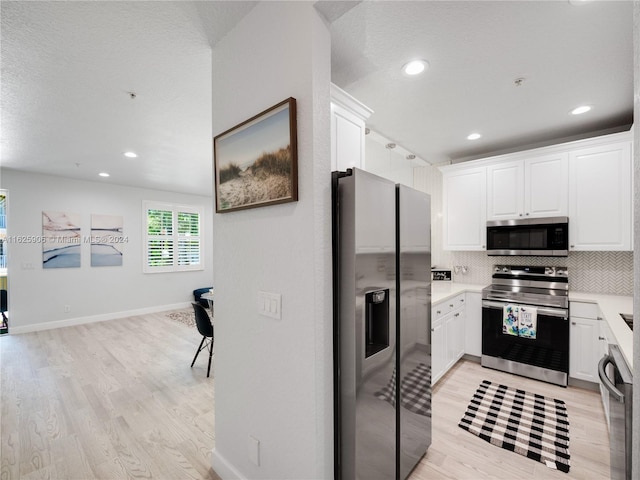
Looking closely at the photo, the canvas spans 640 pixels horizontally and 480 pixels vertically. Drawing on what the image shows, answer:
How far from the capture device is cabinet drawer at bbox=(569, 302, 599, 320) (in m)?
2.79

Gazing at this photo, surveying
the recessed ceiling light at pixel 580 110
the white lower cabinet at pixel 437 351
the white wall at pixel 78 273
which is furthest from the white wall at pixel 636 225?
the white wall at pixel 78 273

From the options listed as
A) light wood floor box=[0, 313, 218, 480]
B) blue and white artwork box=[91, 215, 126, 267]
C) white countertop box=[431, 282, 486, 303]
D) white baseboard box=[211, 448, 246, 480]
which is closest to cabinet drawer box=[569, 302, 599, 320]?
white countertop box=[431, 282, 486, 303]

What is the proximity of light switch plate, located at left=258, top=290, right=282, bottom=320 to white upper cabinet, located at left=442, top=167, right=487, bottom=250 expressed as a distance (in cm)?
325

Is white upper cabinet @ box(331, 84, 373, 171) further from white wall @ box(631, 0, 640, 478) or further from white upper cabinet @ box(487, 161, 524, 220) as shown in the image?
white upper cabinet @ box(487, 161, 524, 220)

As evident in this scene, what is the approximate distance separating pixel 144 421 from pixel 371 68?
11.0 feet

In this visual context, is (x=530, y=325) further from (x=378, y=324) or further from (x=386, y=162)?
(x=386, y=162)

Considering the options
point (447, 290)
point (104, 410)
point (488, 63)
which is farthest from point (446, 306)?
point (104, 410)

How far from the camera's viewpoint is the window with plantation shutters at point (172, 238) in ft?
20.7

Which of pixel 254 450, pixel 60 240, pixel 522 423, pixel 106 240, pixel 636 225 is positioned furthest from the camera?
pixel 106 240

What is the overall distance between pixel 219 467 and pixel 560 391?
3.21m

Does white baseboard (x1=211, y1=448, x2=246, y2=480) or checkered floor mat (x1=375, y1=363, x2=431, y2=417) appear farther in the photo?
white baseboard (x1=211, y1=448, x2=246, y2=480)

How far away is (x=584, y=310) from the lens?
9.32ft

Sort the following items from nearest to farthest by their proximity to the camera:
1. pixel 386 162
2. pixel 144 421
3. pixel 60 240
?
pixel 144 421
pixel 386 162
pixel 60 240

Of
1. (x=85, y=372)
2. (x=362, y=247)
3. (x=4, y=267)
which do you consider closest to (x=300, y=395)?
(x=362, y=247)
